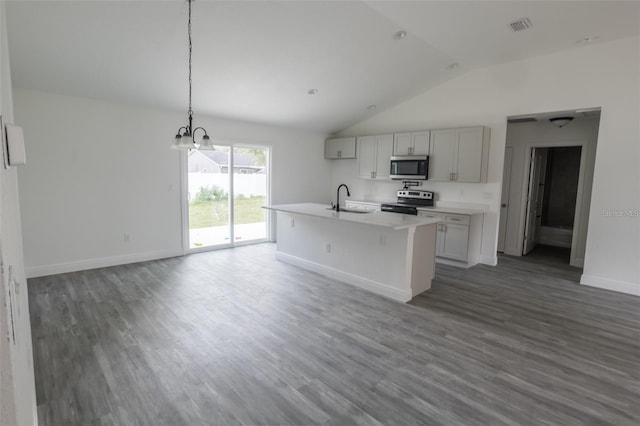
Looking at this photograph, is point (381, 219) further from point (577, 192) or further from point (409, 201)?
point (577, 192)

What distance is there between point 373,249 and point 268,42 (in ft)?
9.01

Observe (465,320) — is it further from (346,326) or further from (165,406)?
(165,406)

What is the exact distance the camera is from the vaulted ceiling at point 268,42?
3156mm

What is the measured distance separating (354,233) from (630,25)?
4.01 meters

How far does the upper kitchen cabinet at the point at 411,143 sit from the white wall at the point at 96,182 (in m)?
3.23

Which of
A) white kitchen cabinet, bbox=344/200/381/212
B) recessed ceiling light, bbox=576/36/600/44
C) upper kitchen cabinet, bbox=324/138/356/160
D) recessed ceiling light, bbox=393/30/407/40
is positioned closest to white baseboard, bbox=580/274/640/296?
recessed ceiling light, bbox=576/36/600/44

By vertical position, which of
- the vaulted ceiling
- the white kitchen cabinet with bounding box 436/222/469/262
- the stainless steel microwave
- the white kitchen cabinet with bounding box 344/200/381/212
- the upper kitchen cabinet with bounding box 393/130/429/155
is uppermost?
the vaulted ceiling

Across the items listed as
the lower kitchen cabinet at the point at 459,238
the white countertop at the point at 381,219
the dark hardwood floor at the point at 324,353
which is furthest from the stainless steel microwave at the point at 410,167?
the dark hardwood floor at the point at 324,353

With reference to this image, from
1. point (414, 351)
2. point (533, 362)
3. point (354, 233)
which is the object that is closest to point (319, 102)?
point (354, 233)

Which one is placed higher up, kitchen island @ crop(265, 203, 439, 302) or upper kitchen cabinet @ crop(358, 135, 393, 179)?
upper kitchen cabinet @ crop(358, 135, 393, 179)

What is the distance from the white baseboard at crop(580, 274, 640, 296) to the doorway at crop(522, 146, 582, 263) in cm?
185

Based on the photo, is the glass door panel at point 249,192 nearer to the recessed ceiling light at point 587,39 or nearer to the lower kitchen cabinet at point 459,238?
the lower kitchen cabinet at point 459,238

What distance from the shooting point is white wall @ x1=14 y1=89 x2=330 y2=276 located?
425 cm

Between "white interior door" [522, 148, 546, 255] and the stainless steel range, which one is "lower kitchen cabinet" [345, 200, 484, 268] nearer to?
the stainless steel range
